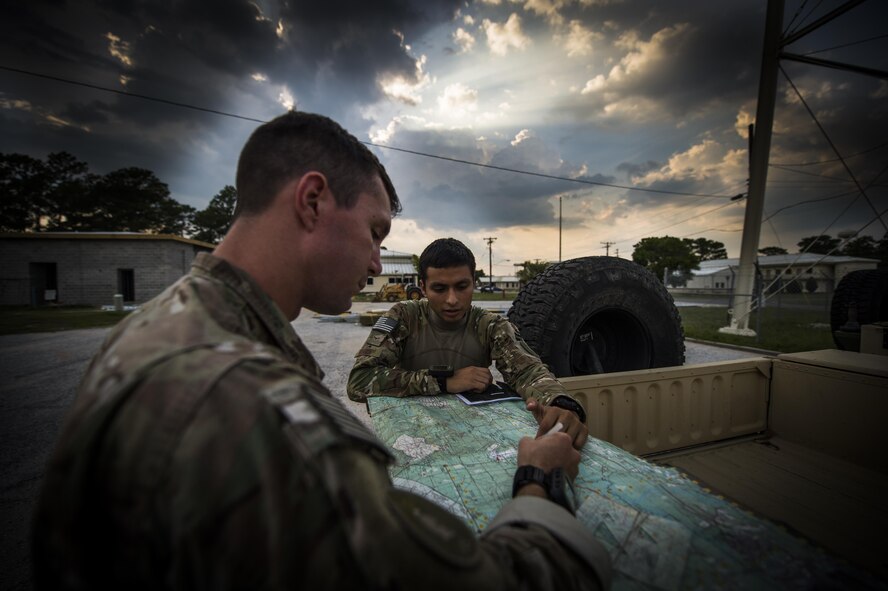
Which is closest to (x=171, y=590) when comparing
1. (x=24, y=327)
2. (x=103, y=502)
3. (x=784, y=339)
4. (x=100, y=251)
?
(x=103, y=502)

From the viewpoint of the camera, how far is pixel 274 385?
55 cm

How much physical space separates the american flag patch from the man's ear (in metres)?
1.61

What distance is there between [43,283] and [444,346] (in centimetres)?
2591

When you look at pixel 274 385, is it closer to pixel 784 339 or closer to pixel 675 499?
pixel 675 499

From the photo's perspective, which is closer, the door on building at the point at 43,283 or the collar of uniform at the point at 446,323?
the collar of uniform at the point at 446,323

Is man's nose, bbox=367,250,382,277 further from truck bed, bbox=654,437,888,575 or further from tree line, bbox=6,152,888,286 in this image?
tree line, bbox=6,152,888,286

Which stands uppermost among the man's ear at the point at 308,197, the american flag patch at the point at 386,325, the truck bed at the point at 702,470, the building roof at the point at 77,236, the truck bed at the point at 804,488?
the building roof at the point at 77,236

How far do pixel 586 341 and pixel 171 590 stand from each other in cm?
330

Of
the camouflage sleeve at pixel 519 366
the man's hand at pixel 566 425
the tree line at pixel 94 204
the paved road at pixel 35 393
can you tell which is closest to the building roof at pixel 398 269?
the tree line at pixel 94 204

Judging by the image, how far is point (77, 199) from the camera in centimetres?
2875

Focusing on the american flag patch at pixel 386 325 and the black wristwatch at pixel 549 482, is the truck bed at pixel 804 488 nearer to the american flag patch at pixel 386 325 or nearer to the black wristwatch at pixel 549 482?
the black wristwatch at pixel 549 482

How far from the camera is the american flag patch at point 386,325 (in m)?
2.55

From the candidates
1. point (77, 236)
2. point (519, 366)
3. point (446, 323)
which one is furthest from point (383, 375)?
point (77, 236)

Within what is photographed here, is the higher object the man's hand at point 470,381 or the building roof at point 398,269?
the building roof at point 398,269
